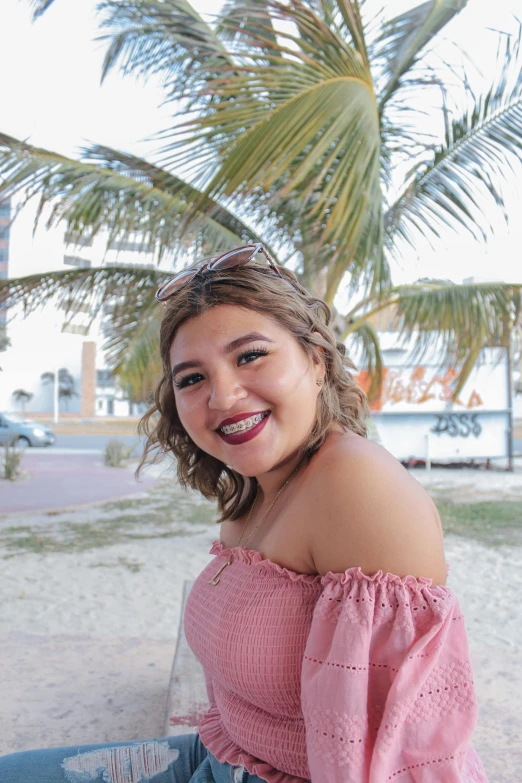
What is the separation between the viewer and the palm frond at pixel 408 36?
4.82m

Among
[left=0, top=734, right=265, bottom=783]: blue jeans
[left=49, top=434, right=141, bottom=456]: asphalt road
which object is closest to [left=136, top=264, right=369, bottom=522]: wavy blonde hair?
[left=0, top=734, right=265, bottom=783]: blue jeans

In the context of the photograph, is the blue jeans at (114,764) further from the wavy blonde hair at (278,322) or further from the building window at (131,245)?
the building window at (131,245)

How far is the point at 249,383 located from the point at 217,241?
450cm

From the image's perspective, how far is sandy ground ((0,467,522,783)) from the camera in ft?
9.41

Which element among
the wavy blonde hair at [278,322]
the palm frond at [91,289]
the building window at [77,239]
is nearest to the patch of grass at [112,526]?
the palm frond at [91,289]

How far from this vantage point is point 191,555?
707 cm

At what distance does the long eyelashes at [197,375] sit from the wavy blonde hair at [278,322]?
0.09m

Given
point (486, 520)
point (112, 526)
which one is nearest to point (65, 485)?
point (112, 526)

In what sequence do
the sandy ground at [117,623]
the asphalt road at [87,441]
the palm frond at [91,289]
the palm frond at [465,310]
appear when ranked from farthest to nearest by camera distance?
the asphalt road at [87,441] < the palm frond at [91,289] < the palm frond at [465,310] < the sandy ground at [117,623]

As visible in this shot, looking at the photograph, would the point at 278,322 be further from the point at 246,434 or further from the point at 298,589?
the point at 298,589

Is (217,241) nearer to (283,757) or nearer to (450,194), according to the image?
(450,194)

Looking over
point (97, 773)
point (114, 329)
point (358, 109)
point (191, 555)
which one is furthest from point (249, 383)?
point (191, 555)

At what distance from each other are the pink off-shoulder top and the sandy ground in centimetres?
139

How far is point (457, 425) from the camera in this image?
13984 millimetres
